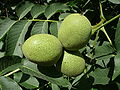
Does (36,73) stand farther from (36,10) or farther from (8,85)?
(36,10)

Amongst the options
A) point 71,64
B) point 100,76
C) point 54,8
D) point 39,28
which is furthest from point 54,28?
point 100,76

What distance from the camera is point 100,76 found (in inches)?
67.4

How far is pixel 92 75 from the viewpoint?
1.73 m

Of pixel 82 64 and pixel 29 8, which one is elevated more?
pixel 29 8

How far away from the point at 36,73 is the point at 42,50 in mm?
154

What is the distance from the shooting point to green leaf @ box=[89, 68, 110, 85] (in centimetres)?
169

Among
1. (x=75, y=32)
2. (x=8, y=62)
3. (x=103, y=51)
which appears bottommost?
A: (x=103, y=51)

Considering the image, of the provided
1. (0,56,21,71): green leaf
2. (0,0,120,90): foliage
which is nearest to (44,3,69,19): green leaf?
(0,0,120,90): foliage

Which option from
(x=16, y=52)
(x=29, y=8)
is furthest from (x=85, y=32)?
(x=29, y=8)

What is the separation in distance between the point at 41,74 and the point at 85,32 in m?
0.36

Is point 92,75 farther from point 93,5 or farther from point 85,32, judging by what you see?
point 93,5

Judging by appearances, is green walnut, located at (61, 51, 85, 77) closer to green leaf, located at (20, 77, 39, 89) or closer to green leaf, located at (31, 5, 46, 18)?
green leaf, located at (20, 77, 39, 89)

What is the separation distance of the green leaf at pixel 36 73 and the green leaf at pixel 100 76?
0.32 metres

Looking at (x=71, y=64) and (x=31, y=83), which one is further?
(x=31, y=83)
